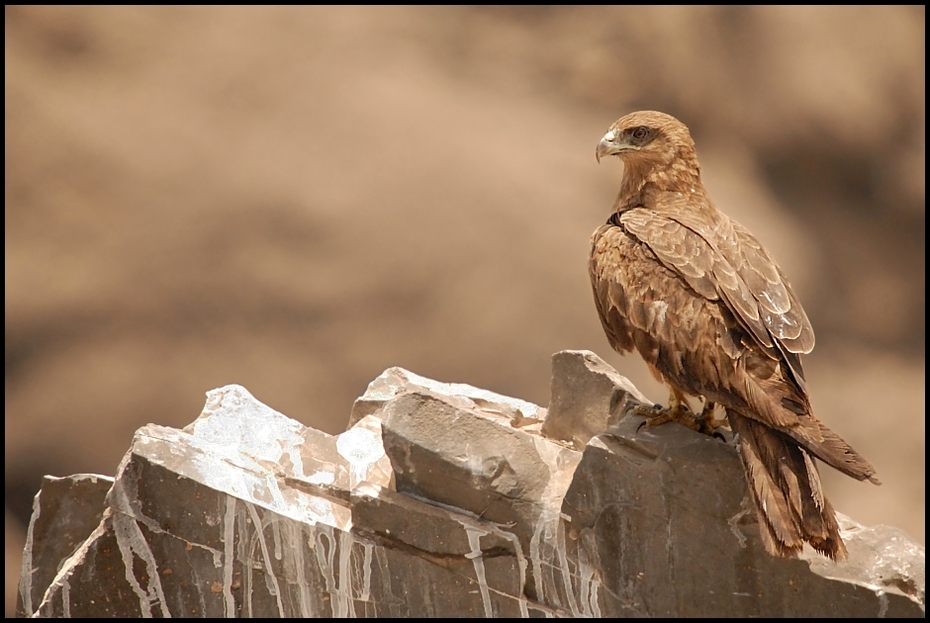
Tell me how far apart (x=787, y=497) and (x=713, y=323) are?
0.83m

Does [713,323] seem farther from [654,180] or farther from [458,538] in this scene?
[458,538]

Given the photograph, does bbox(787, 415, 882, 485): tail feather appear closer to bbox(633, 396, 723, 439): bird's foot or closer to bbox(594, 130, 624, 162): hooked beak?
bbox(633, 396, 723, 439): bird's foot

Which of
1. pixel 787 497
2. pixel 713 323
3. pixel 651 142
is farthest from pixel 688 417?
pixel 651 142

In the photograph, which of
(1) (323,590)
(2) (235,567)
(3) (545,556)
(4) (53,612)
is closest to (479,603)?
(3) (545,556)

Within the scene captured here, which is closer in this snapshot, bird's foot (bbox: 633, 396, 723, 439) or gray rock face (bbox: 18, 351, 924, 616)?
gray rock face (bbox: 18, 351, 924, 616)

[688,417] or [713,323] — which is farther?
[688,417]

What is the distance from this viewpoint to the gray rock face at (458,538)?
453cm

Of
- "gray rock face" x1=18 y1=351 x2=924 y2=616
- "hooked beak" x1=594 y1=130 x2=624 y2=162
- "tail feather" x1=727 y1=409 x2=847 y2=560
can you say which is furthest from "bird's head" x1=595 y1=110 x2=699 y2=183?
"tail feather" x1=727 y1=409 x2=847 y2=560

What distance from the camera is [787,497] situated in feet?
13.8

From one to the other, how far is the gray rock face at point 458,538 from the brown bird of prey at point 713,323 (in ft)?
0.95

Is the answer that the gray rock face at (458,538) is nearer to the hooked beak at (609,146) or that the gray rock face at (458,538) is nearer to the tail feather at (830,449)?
the tail feather at (830,449)

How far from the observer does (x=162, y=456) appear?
4727mm

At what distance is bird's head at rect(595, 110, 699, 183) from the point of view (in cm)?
538

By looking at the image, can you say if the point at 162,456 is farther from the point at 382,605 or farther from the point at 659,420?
the point at 659,420
